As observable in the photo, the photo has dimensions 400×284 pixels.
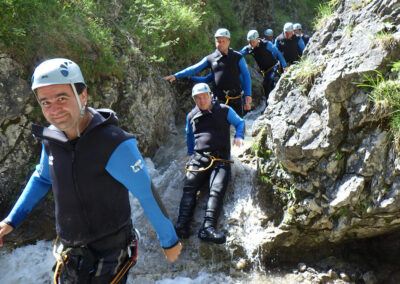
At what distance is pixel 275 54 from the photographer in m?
→ 8.74

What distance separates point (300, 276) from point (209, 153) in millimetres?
2416

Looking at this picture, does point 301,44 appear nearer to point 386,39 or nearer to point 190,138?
point 190,138

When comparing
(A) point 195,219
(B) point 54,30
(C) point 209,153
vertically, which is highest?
(B) point 54,30

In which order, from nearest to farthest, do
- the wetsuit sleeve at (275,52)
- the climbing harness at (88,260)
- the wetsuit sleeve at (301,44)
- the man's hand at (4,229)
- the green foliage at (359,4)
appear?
the climbing harness at (88,260)
the man's hand at (4,229)
the green foliage at (359,4)
the wetsuit sleeve at (275,52)
the wetsuit sleeve at (301,44)

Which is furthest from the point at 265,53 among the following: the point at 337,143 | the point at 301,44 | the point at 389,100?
the point at 389,100

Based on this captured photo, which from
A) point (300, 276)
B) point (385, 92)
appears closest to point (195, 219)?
point (300, 276)

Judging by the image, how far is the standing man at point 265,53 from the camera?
8.70m

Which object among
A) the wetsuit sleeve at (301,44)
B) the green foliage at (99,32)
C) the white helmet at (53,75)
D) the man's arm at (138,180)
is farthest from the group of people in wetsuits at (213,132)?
the wetsuit sleeve at (301,44)

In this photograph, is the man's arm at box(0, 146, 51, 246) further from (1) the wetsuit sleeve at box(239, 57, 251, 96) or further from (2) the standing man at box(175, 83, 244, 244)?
(1) the wetsuit sleeve at box(239, 57, 251, 96)

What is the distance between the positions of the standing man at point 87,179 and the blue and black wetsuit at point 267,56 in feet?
23.0

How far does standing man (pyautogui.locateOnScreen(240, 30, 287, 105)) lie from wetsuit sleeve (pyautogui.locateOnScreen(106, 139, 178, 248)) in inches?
276

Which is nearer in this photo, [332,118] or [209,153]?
[332,118]

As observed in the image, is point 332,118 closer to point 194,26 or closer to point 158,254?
point 158,254

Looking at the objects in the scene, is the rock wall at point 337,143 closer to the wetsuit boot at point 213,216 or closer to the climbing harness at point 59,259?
the wetsuit boot at point 213,216
